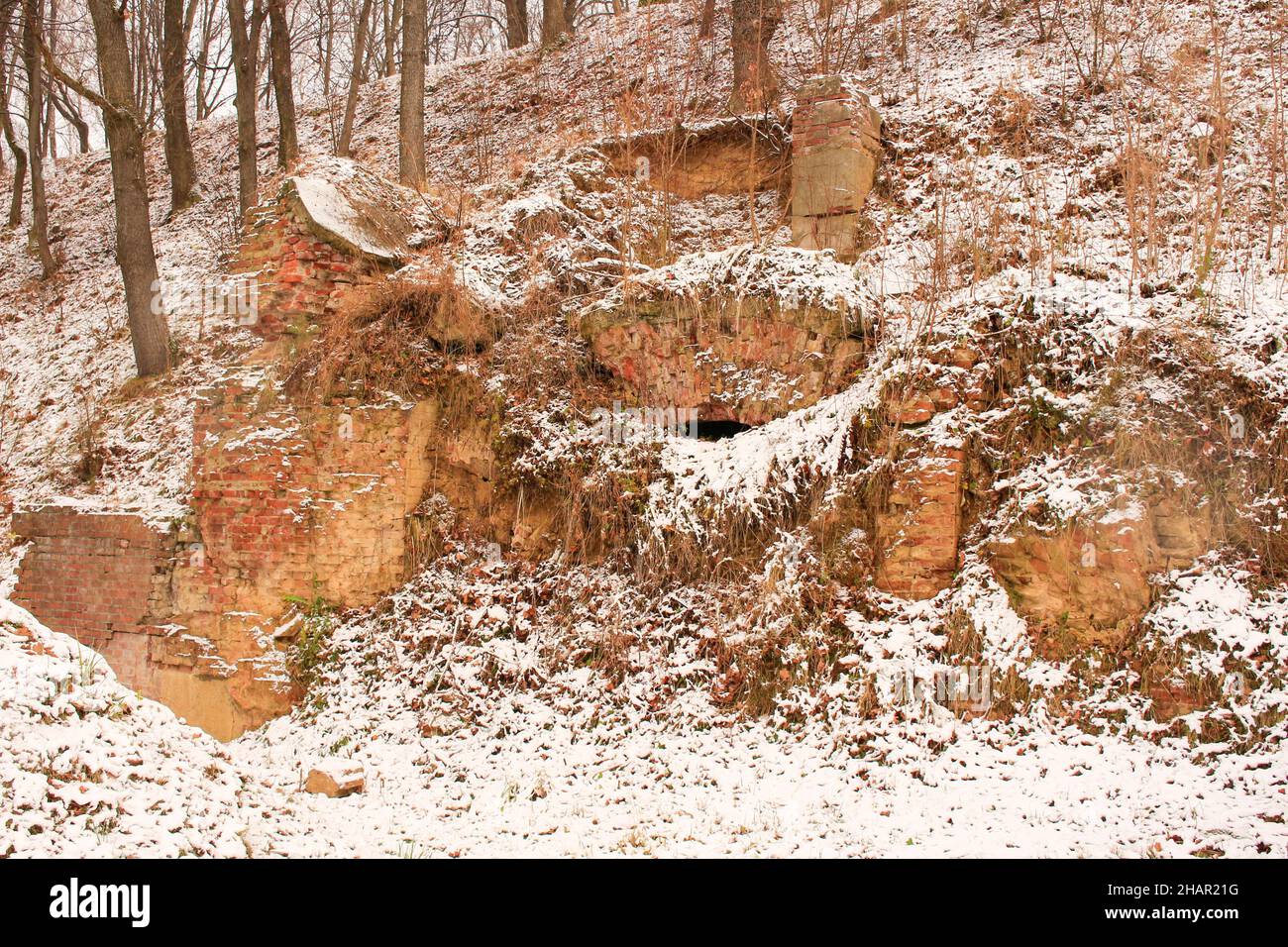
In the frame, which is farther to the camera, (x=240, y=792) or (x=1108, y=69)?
(x=1108, y=69)

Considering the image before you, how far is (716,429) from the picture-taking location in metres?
7.30

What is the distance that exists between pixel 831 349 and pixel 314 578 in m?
4.54

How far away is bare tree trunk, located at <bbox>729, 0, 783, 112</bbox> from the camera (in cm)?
1045

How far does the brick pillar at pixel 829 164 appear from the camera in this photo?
8.75 meters

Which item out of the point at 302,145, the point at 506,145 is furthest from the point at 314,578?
the point at 302,145

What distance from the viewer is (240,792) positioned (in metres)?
4.64

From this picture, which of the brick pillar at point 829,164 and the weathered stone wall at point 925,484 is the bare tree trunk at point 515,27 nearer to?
the brick pillar at point 829,164

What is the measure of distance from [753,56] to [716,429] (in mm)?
5927

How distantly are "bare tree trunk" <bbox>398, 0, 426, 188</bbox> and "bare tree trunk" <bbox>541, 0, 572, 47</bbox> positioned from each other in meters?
5.54

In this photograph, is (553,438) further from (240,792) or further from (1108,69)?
(1108,69)

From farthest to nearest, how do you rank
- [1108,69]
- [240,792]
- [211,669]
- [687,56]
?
[687,56] → [1108,69] → [211,669] → [240,792]

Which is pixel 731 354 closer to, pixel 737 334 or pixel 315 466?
pixel 737 334

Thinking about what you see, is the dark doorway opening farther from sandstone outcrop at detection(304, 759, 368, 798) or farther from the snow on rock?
the snow on rock

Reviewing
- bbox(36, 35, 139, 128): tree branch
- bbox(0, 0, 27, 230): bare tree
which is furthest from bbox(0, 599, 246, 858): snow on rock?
bbox(0, 0, 27, 230): bare tree
